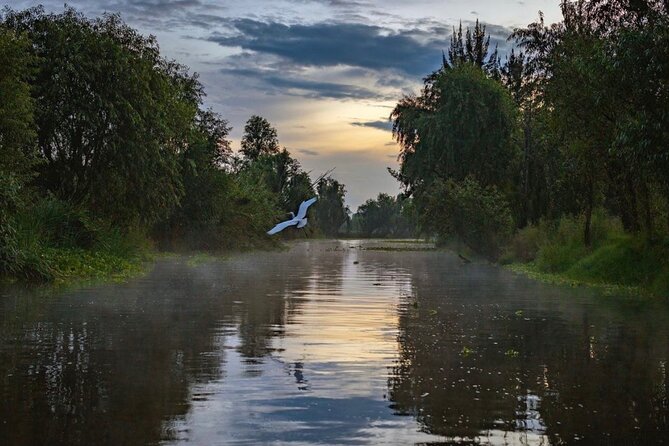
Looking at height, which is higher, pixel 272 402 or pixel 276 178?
pixel 276 178

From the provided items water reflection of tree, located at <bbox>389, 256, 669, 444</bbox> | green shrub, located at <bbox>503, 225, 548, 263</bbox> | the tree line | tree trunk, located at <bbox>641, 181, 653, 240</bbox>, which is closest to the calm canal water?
water reflection of tree, located at <bbox>389, 256, 669, 444</bbox>

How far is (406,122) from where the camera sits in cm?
6544

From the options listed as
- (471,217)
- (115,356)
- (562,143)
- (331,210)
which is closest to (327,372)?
(115,356)

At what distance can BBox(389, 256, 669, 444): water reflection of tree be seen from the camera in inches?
318

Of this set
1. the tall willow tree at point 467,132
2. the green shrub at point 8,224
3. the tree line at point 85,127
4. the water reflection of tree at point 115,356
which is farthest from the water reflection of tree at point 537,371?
the tall willow tree at point 467,132

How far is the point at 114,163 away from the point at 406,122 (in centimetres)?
2955

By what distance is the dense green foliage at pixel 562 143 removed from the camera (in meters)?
22.1

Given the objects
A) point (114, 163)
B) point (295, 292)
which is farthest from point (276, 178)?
point (295, 292)

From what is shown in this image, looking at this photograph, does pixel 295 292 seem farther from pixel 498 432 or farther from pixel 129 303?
pixel 498 432

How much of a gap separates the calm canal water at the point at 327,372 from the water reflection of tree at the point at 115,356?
3 cm

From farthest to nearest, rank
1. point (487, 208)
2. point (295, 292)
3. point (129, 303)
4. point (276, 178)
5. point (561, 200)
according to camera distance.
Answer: point (276, 178)
point (561, 200)
point (487, 208)
point (295, 292)
point (129, 303)

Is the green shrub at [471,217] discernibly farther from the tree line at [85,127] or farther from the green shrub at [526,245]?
the tree line at [85,127]

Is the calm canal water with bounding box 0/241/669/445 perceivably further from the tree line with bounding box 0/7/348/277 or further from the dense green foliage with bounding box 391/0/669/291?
the tree line with bounding box 0/7/348/277

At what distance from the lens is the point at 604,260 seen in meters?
29.2
